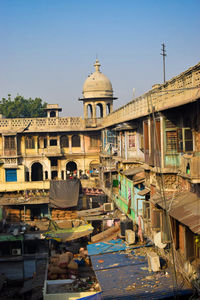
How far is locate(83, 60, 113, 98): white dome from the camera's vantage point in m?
35.3

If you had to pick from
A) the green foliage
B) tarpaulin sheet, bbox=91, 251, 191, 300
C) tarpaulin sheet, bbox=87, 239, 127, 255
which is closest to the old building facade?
tarpaulin sheet, bbox=91, 251, 191, 300

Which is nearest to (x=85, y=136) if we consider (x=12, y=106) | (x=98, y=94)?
(x=98, y=94)

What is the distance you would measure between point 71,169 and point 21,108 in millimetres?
27466

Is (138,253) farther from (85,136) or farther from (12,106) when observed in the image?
(12,106)

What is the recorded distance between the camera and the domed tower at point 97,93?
1389 inches

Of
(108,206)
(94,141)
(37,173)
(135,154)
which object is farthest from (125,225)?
(37,173)

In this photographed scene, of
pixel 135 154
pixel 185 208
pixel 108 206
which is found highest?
pixel 135 154

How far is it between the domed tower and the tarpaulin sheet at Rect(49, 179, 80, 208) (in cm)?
830

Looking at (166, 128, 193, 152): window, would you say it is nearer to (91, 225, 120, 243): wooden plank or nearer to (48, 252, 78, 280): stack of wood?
(48, 252, 78, 280): stack of wood

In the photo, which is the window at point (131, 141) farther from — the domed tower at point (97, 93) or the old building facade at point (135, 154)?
the domed tower at point (97, 93)

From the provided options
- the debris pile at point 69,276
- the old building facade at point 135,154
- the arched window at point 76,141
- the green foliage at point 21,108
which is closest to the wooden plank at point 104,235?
the old building facade at point 135,154

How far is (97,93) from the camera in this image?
116 ft

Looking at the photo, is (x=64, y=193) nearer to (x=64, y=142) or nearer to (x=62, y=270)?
(x=64, y=142)

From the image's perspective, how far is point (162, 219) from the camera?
12016mm
